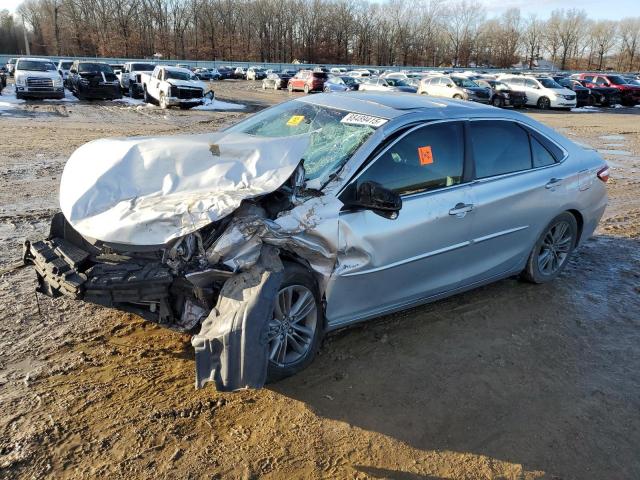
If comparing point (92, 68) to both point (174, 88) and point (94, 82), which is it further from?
point (174, 88)

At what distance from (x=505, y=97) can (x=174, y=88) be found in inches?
670

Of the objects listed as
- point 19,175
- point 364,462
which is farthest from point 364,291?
point 19,175

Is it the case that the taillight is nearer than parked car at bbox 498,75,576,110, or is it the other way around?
the taillight

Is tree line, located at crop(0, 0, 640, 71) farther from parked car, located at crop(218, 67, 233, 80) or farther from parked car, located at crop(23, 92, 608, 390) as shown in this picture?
parked car, located at crop(23, 92, 608, 390)

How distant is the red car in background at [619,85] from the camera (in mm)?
33656

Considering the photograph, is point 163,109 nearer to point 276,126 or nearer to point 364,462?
point 276,126

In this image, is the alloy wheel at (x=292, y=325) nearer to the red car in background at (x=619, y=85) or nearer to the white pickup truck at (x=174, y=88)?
the white pickup truck at (x=174, y=88)

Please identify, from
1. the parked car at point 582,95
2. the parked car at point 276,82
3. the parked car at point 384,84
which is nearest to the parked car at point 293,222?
the parked car at point 384,84

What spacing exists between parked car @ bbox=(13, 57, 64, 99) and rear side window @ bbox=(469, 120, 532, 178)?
23249mm

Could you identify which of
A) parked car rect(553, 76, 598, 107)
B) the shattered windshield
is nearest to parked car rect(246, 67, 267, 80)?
parked car rect(553, 76, 598, 107)

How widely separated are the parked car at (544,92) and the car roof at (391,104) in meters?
27.0

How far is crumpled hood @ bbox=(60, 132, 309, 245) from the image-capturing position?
319cm

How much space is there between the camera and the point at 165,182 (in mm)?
3543

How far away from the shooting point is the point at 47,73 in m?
23.4
